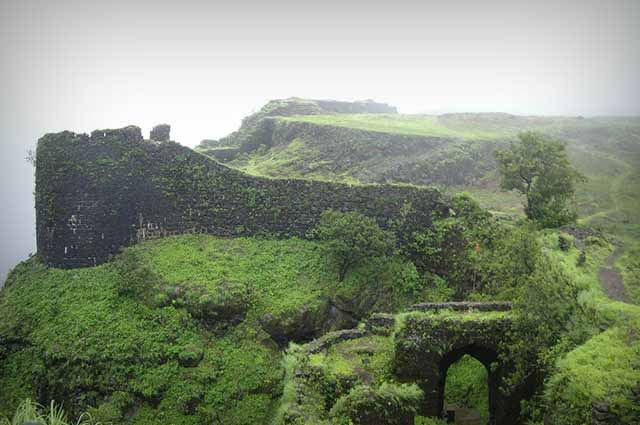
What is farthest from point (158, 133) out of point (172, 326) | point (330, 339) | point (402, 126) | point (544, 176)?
point (402, 126)

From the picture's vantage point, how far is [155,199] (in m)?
17.8

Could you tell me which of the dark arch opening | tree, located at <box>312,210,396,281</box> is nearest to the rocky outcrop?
tree, located at <box>312,210,396,281</box>

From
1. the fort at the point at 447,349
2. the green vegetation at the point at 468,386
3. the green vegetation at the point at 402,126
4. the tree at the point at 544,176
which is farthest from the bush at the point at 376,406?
the green vegetation at the point at 402,126

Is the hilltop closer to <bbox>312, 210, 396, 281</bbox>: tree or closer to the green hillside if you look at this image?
<bbox>312, 210, 396, 281</bbox>: tree

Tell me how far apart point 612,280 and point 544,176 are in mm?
6996

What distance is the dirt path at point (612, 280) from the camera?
9.61 metres

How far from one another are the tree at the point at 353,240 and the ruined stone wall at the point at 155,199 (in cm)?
105

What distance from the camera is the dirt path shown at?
9.61m

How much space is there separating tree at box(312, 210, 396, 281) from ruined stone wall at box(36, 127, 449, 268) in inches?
41.3

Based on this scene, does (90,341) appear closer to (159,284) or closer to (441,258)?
(159,284)

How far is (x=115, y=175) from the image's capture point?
17.5 m

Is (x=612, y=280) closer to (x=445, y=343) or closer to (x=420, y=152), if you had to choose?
(x=445, y=343)

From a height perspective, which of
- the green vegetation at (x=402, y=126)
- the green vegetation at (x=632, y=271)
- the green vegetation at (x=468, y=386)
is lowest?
the green vegetation at (x=468, y=386)

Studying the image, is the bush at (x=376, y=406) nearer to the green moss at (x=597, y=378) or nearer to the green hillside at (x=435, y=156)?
the green moss at (x=597, y=378)
